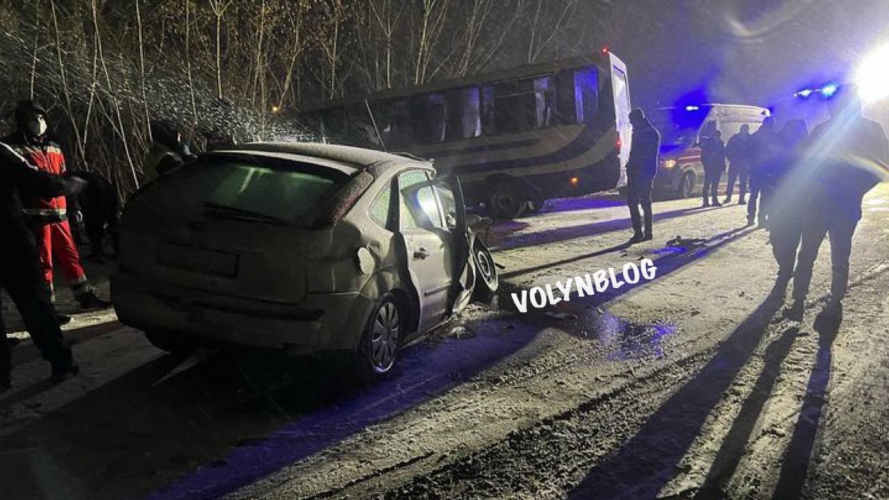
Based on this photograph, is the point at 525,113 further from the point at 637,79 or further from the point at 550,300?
the point at 637,79

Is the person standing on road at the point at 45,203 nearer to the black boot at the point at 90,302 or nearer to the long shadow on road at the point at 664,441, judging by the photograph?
the black boot at the point at 90,302

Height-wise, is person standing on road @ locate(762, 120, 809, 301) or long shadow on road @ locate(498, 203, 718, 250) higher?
person standing on road @ locate(762, 120, 809, 301)

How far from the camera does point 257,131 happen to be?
11.8 meters

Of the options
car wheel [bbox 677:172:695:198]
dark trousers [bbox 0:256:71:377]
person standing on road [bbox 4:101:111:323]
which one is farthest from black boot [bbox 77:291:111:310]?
car wheel [bbox 677:172:695:198]

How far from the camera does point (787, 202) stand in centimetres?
522

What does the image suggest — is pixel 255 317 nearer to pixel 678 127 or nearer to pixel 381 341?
pixel 381 341

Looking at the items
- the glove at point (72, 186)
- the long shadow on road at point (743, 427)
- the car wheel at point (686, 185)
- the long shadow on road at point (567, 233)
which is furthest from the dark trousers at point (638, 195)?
the car wheel at point (686, 185)

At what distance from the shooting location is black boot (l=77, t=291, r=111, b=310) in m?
5.32

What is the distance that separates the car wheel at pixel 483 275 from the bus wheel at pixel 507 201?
21.5ft

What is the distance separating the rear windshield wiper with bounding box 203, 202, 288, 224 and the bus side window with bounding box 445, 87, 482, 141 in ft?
→ 31.3

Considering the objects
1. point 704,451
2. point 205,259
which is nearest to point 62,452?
point 205,259

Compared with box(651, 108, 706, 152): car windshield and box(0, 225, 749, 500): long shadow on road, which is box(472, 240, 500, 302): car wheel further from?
box(651, 108, 706, 152): car windshield

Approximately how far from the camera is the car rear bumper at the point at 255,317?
3.32 m

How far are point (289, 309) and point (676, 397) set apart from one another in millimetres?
2325
